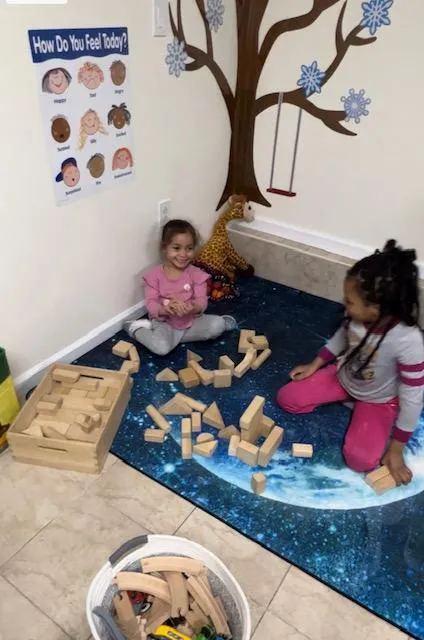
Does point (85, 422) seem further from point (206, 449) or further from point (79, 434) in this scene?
point (206, 449)

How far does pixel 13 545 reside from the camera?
1291 millimetres

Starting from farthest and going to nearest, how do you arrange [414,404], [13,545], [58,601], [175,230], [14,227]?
1. [175,230]
2. [14,227]
3. [414,404]
4. [13,545]
5. [58,601]

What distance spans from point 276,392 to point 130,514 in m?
0.71

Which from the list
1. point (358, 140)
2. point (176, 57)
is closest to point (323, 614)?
point (358, 140)

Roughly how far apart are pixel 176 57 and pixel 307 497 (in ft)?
5.43

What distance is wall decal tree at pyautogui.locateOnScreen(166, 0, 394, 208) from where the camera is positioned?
6.13 ft

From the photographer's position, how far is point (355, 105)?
2035 millimetres

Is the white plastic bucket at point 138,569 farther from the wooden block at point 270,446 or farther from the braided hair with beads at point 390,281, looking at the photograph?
the braided hair with beads at point 390,281

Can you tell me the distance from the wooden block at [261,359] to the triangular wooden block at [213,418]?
31 cm

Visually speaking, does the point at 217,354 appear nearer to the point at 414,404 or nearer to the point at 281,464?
the point at 281,464

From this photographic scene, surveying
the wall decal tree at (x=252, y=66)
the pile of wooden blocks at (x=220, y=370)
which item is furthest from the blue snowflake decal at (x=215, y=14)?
the pile of wooden blocks at (x=220, y=370)

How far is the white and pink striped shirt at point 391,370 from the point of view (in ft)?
4.55

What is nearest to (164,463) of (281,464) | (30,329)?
(281,464)

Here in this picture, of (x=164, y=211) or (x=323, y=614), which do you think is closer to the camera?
(x=323, y=614)
